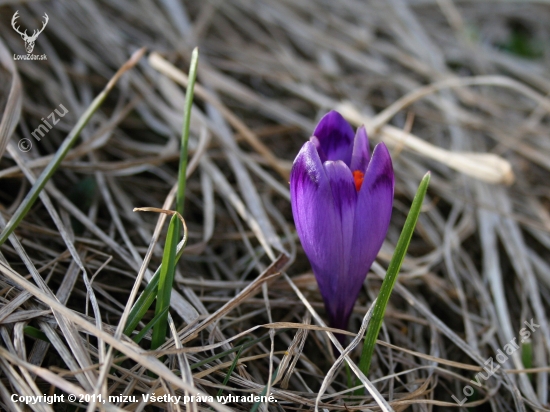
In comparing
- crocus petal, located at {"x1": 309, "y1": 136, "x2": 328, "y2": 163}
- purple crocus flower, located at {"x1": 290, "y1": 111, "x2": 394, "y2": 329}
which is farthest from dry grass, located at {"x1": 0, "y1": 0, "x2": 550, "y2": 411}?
crocus petal, located at {"x1": 309, "y1": 136, "x2": 328, "y2": 163}

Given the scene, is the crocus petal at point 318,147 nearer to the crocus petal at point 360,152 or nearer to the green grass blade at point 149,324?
the crocus petal at point 360,152

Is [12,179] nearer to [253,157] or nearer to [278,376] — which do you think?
[253,157]

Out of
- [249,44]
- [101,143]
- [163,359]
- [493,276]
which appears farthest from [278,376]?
[249,44]

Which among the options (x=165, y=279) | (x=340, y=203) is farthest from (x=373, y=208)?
(x=165, y=279)
